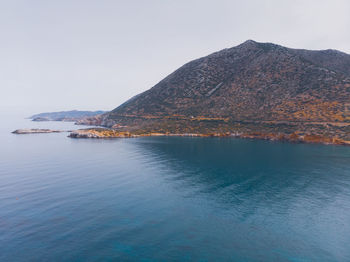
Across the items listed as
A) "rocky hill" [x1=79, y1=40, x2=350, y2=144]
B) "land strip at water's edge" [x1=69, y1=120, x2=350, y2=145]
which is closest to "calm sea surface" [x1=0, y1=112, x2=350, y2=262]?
"land strip at water's edge" [x1=69, y1=120, x2=350, y2=145]

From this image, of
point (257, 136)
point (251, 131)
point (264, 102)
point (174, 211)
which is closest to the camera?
point (174, 211)

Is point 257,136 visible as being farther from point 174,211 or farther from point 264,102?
point 174,211

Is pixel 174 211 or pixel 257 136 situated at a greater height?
pixel 257 136

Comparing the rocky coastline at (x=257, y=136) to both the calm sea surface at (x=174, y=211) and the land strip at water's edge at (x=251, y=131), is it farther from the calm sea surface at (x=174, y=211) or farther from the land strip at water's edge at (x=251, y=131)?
the calm sea surface at (x=174, y=211)

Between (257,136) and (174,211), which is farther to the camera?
(257,136)

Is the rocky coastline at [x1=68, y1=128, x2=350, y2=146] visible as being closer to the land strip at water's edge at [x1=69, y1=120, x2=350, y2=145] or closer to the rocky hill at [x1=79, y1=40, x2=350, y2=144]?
the land strip at water's edge at [x1=69, y1=120, x2=350, y2=145]

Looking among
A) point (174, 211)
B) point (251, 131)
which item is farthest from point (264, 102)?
point (174, 211)

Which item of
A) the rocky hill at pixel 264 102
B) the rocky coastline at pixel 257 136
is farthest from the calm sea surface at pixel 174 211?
the rocky hill at pixel 264 102
